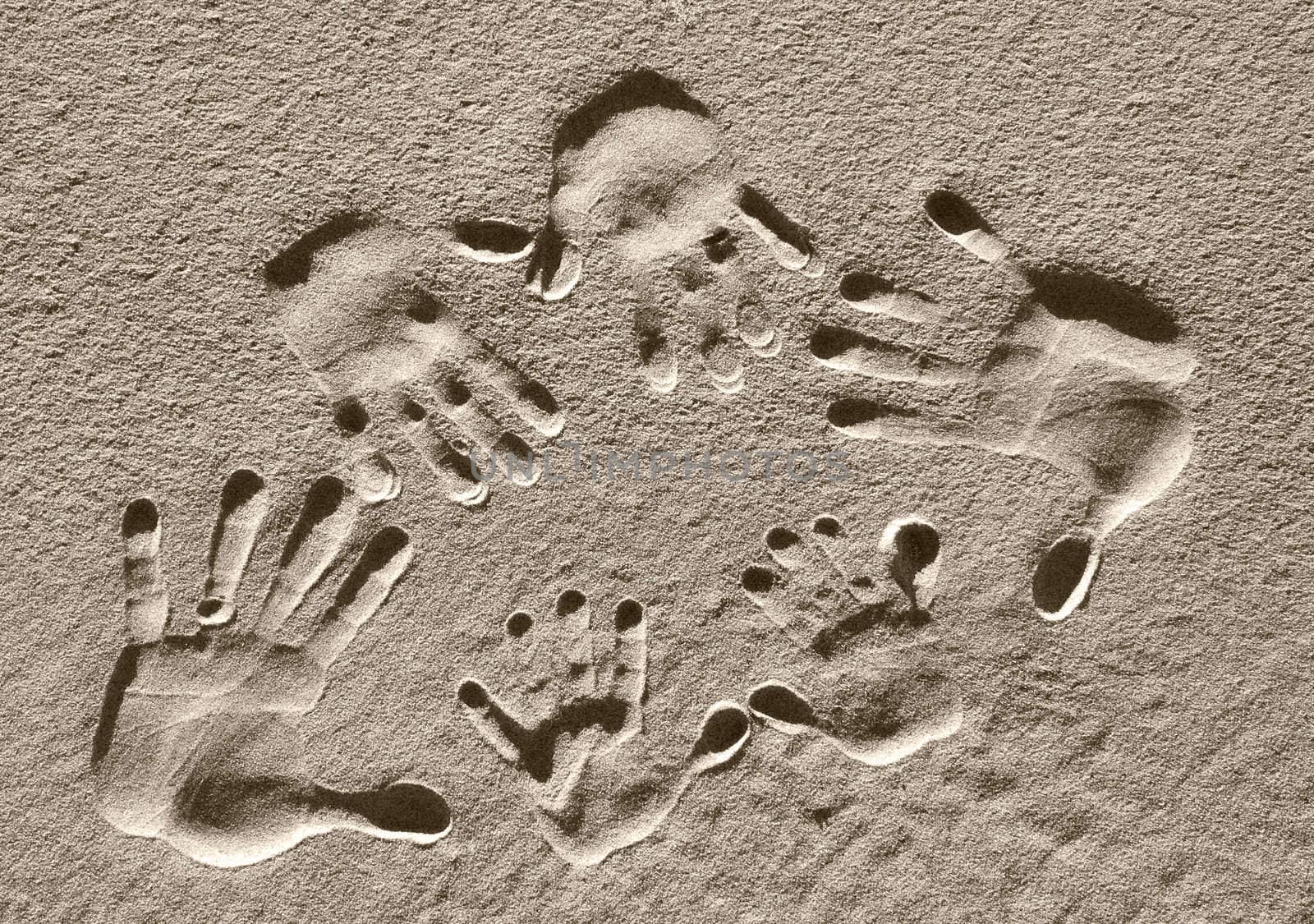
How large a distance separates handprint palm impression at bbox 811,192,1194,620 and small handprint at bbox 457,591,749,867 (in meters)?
0.39

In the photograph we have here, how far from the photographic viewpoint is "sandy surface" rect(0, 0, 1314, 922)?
1037mm

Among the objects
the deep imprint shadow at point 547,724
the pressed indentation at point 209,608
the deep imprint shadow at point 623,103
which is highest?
the deep imprint shadow at point 623,103

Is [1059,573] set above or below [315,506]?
above

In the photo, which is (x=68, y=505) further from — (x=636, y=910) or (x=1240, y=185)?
(x=1240, y=185)

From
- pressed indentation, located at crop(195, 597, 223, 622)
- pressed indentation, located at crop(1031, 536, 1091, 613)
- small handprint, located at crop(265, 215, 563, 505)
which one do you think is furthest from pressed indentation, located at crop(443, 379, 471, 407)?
pressed indentation, located at crop(1031, 536, 1091, 613)

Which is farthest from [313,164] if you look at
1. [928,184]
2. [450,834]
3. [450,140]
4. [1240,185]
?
[1240,185]

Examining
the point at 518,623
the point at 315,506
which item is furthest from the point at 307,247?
the point at 518,623

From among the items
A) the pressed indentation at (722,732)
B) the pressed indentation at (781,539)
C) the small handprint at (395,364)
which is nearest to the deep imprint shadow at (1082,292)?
the pressed indentation at (781,539)

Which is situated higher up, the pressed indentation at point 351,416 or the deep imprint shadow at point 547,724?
the pressed indentation at point 351,416

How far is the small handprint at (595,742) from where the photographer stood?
3.57 feet

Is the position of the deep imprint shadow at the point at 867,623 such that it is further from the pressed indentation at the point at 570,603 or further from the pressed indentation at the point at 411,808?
the pressed indentation at the point at 411,808

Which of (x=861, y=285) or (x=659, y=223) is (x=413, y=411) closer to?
(x=659, y=223)

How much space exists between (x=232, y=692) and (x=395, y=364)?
1.48ft

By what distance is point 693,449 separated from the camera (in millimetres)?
1075
